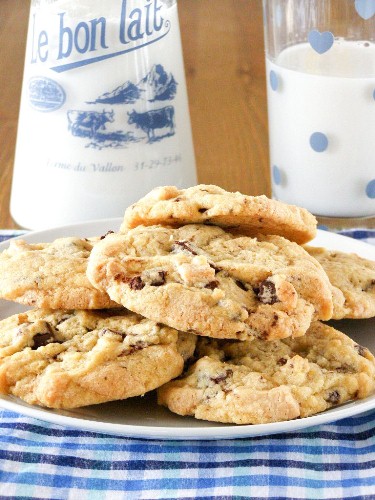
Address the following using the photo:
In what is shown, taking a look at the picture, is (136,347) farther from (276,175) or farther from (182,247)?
(276,175)

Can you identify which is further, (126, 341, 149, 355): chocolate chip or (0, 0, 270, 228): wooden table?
(0, 0, 270, 228): wooden table

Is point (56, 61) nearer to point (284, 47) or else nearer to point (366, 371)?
point (284, 47)

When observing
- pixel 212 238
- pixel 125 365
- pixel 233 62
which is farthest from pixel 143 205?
pixel 233 62

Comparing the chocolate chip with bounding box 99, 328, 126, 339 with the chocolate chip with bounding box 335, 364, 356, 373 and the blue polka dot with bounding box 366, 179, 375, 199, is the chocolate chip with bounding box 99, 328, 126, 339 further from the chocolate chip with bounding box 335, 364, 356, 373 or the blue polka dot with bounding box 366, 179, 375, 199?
the blue polka dot with bounding box 366, 179, 375, 199

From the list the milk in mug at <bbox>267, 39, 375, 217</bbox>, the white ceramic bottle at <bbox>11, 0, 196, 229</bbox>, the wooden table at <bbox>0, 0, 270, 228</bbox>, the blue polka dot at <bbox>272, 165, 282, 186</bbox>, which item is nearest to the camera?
the white ceramic bottle at <bbox>11, 0, 196, 229</bbox>

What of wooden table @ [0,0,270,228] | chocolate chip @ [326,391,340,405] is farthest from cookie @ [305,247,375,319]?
wooden table @ [0,0,270,228]

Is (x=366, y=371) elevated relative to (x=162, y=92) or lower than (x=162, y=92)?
lower

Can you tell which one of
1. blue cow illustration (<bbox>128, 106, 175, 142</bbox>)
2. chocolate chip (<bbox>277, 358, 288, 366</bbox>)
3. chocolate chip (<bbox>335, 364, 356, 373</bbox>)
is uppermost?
blue cow illustration (<bbox>128, 106, 175, 142</bbox>)
